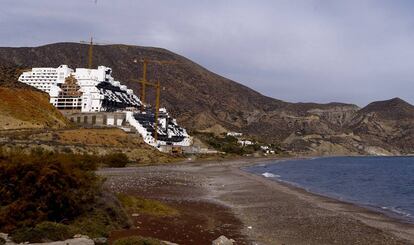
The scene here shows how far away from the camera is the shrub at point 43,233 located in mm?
12672

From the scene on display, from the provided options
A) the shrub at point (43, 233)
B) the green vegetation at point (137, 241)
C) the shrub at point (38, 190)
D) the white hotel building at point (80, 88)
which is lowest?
the shrub at point (43, 233)

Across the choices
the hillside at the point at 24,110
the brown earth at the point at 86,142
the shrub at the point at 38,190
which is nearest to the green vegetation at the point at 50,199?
the shrub at the point at 38,190

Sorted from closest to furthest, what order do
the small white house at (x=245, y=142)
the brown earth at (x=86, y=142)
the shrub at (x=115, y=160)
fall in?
1. the brown earth at (x=86, y=142)
2. the shrub at (x=115, y=160)
3. the small white house at (x=245, y=142)

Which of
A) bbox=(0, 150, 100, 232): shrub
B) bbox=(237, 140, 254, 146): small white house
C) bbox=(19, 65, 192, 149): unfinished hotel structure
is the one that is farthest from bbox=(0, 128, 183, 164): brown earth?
bbox=(237, 140, 254, 146): small white house

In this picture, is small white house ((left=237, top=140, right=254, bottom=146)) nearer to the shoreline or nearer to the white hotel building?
the white hotel building

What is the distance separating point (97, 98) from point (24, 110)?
39.4 metres

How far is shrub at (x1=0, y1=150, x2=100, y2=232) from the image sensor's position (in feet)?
46.6

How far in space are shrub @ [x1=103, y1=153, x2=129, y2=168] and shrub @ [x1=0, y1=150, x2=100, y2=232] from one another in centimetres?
A: 4698

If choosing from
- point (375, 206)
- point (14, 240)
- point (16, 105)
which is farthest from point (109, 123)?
point (14, 240)

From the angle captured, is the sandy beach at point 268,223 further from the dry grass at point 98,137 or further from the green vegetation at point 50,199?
the dry grass at point 98,137

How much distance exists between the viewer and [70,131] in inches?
2842

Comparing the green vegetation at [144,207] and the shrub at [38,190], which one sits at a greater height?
the shrub at [38,190]

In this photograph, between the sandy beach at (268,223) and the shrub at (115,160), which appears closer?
the sandy beach at (268,223)

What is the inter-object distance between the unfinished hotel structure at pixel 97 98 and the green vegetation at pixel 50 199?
283 ft
